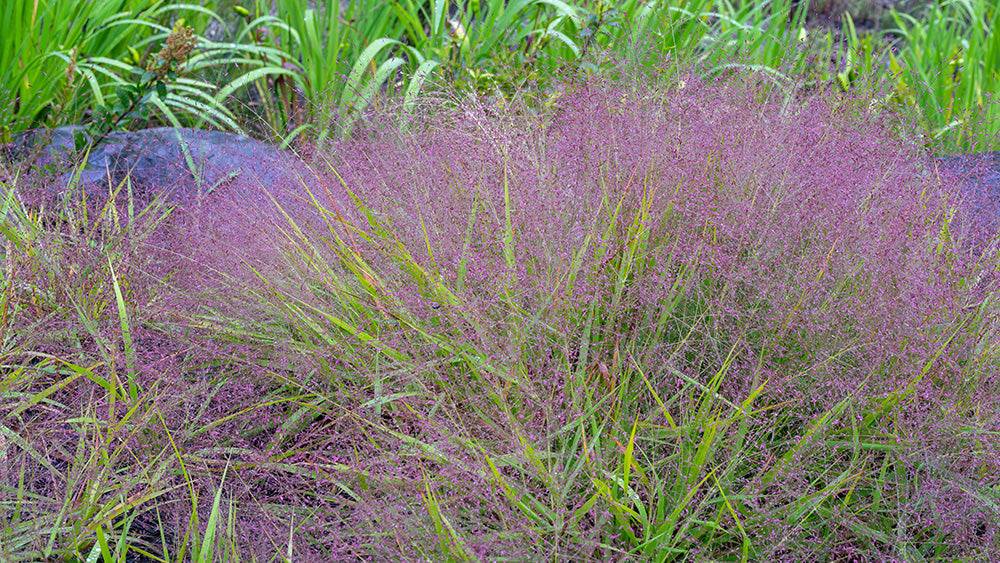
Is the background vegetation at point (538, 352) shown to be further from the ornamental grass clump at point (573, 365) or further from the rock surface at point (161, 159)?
the rock surface at point (161, 159)

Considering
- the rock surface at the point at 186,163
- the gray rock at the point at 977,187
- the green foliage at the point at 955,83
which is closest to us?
the gray rock at the point at 977,187

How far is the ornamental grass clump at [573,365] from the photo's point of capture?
1.63 m

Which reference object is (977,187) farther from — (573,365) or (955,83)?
(955,83)

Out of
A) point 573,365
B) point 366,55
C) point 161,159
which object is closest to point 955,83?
point 366,55

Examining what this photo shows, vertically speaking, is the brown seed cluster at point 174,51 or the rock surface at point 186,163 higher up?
the brown seed cluster at point 174,51

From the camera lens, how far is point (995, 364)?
1.84 meters

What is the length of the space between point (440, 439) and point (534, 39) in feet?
8.30

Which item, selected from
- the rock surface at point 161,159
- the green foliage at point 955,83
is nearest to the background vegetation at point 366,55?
the green foliage at point 955,83

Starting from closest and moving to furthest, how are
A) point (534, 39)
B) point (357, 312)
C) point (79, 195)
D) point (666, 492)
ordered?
point (666, 492), point (357, 312), point (79, 195), point (534, 39)

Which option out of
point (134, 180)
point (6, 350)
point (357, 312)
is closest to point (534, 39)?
point (134, 180)

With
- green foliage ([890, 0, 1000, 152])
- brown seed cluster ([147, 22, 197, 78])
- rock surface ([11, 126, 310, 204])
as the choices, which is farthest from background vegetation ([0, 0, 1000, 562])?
brown seed cluster ([147, 22, 197, 78])

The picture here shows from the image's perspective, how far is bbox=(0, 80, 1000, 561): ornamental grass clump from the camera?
1.63 m

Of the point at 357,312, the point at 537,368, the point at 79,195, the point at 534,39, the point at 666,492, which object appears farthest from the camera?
the point at 534,39

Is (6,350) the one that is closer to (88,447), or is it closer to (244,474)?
(88,447)
